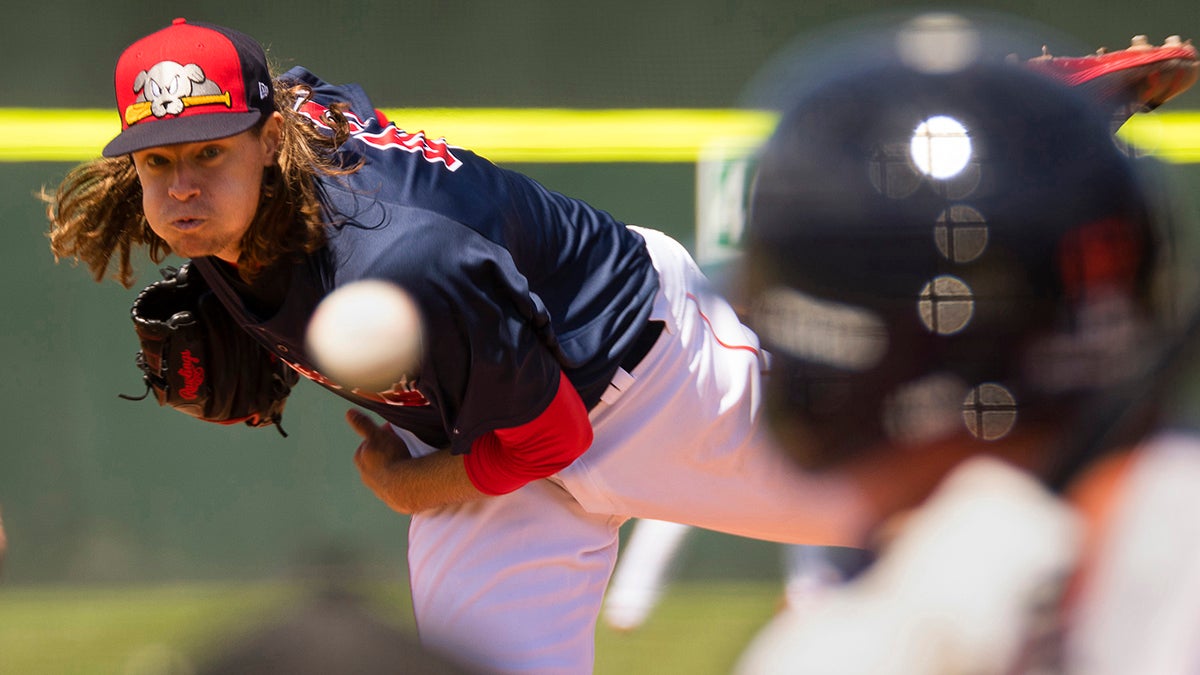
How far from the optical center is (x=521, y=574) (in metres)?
1.75

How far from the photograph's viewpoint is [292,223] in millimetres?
1434

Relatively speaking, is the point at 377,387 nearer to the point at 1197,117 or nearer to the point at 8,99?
the point at 8,99

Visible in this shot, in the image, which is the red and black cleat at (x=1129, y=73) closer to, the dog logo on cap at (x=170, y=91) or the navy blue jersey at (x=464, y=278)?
the navy blue jersey at (x=464, y=278)

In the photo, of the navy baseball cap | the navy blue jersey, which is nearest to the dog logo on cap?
the navy baseball cap

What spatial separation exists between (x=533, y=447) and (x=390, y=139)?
1.40 ft

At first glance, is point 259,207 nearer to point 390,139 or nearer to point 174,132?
point 174,132

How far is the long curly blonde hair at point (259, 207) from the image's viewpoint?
4.68 ft

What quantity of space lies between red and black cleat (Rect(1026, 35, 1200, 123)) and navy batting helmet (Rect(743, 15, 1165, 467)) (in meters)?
0.08

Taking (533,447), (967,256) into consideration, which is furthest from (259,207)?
(967,256)

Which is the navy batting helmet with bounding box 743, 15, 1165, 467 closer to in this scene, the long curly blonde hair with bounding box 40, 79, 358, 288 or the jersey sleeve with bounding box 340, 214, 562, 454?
the jersey sleeve with bounding box 340, 214, 562, 454

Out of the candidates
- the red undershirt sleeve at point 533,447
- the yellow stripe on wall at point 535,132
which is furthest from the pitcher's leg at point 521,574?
the yellow stripe on wall at point 535,132

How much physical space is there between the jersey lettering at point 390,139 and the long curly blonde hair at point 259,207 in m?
0.02

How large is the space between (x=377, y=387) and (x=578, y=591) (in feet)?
1.62

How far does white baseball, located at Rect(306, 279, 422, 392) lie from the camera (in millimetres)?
1212
